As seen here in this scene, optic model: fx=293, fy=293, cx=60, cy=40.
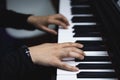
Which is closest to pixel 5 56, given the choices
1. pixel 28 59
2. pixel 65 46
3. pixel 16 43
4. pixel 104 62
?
pixel 28 59

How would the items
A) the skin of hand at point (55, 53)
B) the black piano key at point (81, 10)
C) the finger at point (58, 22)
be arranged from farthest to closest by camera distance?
the black piano key at point (81, 10)
the finger at point (58, 22)
the skin of hand at point (55, 53)

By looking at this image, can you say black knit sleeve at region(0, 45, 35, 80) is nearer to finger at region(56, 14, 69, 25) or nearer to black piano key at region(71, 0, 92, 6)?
finger at region(56, 14, 69, 25)

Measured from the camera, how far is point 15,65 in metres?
1.07

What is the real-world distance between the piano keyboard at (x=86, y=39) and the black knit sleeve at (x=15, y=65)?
0.43 ft

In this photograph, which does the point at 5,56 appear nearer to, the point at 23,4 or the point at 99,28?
the point at 99,28

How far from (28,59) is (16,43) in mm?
903

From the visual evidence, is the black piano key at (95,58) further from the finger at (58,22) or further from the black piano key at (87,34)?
the finger at (58,22)

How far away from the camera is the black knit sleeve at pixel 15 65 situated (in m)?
1.07

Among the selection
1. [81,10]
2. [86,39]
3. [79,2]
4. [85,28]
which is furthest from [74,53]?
[79,2]

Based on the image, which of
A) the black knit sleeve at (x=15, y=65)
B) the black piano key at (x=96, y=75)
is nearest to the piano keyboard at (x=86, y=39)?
the black piano key at (x=96, y=75)

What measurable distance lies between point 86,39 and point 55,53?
20cm

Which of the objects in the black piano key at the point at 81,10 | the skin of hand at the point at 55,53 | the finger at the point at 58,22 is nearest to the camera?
the skin of hand at the point at 55,53

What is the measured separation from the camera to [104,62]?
3.39 feet

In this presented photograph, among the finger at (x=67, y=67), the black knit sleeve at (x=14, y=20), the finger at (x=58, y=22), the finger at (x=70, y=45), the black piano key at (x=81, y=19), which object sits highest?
the black knit sleeve at (x=14, y=20)
